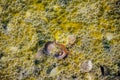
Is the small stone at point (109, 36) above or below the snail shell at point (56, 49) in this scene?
above

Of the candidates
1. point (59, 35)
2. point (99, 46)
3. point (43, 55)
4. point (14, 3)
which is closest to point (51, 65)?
point (43, 55)

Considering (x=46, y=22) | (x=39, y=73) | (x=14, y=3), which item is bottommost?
(x=39, y=73)

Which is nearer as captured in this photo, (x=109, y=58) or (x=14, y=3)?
(x=109, y=58)

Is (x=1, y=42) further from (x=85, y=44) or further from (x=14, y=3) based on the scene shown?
(x=85, y=44)

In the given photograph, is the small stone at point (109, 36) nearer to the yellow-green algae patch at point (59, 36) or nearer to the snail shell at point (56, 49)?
the yellow-green algae patch at point (59, 36)

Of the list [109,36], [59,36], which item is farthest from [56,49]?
[109,36]

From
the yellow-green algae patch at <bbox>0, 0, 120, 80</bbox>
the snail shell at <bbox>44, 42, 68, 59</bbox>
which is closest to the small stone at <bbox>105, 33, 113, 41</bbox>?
the yellow-green algae patch at <bbox>0, 0, 120, 80</bbox>

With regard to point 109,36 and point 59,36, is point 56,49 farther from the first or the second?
point 109,36

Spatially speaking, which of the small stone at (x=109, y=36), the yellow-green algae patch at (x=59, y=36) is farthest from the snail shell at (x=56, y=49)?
the small stone at (x=109, y=36)

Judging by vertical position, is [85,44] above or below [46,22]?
below
